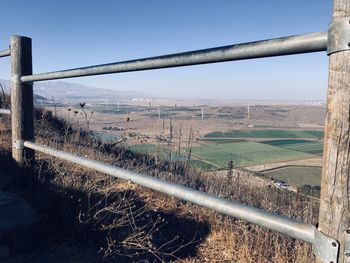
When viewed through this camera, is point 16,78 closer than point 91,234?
No

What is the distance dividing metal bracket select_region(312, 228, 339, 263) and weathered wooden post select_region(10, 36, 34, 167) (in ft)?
7.65

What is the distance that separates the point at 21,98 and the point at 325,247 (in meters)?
2.38

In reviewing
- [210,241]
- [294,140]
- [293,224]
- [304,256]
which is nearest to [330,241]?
[293,224]

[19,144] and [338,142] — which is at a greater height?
[338,142]

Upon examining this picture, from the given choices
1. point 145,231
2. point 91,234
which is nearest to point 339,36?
point 91,234

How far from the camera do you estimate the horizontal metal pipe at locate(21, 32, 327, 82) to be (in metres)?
0.95

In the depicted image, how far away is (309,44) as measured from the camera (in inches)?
37.3

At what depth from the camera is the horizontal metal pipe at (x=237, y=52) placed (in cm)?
95

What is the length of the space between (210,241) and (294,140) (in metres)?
19.3

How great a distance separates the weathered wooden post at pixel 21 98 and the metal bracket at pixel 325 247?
233 centimetres

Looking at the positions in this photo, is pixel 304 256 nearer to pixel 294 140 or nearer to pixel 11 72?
pixel 11 72

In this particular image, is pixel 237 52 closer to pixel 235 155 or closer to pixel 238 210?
pixel 238 210

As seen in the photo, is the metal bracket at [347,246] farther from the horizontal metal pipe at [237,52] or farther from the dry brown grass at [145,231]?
the dry brown grass at [145,231]

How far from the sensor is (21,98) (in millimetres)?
2691
